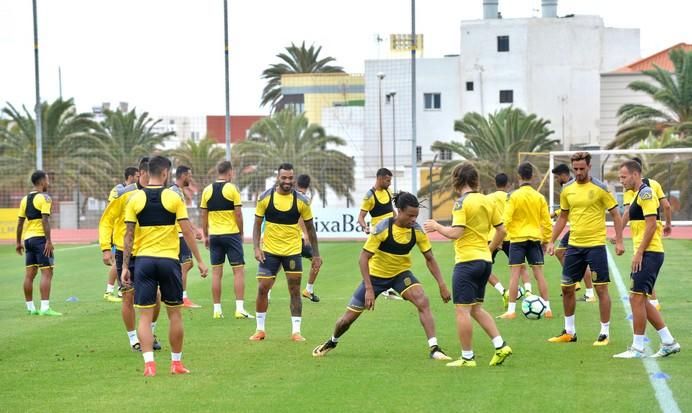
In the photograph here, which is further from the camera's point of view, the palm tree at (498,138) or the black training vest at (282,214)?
the palm tree at (498,138)

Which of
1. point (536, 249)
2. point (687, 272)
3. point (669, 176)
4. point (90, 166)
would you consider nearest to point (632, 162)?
point (536, 249)

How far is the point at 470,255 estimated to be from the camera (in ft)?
35.4

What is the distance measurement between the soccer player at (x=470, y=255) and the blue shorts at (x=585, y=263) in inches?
73.7

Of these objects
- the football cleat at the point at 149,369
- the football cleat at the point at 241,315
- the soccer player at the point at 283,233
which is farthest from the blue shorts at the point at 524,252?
the football cleat at the point at 149,369

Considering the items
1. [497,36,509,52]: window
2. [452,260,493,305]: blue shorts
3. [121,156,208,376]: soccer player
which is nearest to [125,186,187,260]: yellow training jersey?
[121,156,208,376]: soccer player

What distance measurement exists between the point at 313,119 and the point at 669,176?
4369 cm

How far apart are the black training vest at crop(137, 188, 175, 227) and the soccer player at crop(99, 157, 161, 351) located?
0.49m

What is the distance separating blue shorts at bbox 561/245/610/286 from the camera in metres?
12.2

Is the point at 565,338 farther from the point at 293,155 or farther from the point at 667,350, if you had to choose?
the point at 293,155

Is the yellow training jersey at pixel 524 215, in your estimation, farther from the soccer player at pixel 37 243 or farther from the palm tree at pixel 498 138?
the palm tree at pixel 498 138

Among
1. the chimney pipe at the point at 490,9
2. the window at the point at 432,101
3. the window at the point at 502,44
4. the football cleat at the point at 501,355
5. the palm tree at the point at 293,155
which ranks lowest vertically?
the football cleat at the point at 501,355

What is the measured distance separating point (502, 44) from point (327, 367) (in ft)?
209

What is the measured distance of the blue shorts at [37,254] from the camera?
1634cm

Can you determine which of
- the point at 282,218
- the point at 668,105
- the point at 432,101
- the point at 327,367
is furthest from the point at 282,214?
the point at 432,101
